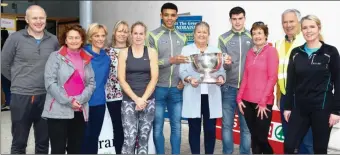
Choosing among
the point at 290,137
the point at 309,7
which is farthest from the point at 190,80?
the point at 309,7

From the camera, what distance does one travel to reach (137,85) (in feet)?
10.6

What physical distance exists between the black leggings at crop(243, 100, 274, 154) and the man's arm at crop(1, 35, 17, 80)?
6.65 feet

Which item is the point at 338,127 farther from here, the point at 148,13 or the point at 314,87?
the point at 148,13

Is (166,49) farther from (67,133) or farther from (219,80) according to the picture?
(67,133)

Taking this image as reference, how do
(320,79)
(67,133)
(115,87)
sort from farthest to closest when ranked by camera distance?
1. (115,87)
2. (67,133)
3. (320,79)

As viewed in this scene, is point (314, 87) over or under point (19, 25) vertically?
under

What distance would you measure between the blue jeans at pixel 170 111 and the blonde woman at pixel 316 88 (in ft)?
3.88

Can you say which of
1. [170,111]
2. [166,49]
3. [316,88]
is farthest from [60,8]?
[316,88]

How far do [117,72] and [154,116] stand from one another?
24.5 inches

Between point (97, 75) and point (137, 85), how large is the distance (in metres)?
0.36

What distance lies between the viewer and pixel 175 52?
369 cm

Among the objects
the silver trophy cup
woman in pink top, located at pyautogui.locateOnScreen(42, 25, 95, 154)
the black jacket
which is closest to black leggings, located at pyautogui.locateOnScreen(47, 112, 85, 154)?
woman in pink top, located at pyautogui.locateOnScreen(42, 25, 95, 154)

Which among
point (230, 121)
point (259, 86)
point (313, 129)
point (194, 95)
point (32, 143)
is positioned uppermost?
point (259, 86)

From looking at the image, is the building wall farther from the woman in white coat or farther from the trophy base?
the trophy base
